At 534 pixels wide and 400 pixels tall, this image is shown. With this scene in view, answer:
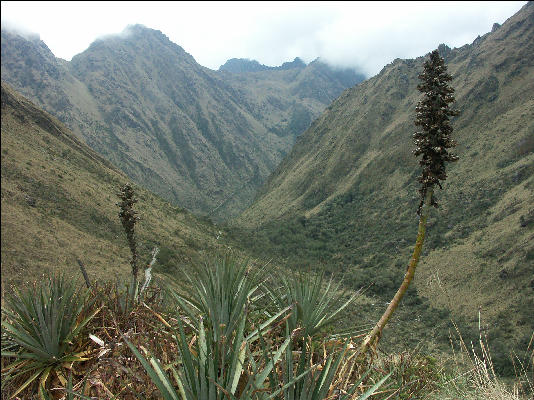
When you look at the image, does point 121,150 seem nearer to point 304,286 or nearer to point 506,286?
point 506,286

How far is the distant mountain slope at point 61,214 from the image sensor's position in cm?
2950

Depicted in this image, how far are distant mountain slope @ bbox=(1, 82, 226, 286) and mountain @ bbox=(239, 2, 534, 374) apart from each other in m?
20.3

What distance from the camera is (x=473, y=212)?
210ft

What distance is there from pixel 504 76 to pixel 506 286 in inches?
2529

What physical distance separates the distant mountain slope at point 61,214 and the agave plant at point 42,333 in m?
17.3

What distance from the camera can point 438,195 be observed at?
73.9 meters

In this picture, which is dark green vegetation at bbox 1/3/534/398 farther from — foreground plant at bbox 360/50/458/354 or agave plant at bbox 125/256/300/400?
foreground plant at bbox 360/50/458/354

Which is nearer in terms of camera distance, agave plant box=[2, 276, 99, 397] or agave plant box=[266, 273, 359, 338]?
agave plant box=[2, 276, 99, 397]

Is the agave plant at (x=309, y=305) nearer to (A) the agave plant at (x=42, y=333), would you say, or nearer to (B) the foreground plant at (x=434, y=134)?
(B) the foreground plant at (x=434, y=134)

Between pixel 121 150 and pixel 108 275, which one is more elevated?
pixel 121 150

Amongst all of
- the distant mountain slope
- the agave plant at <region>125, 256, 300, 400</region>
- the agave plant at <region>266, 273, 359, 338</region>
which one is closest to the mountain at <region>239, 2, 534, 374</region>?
the distant mountain slope

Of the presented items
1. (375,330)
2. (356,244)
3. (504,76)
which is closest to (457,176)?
(356,244)

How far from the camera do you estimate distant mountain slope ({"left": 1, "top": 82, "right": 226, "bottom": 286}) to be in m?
29.5

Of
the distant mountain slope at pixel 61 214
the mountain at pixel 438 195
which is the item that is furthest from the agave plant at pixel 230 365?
the mountain at pixel 438 195
